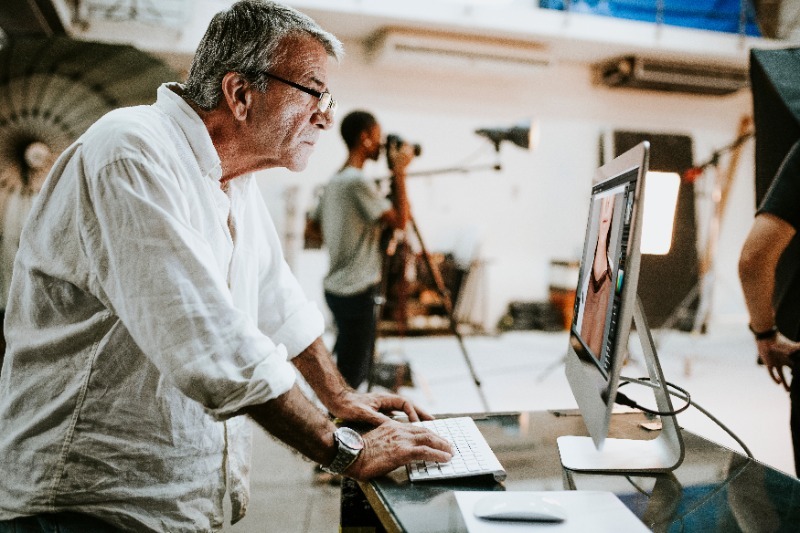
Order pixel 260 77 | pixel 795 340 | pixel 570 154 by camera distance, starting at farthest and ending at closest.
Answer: pixel 570 154
pixel 795 340
pixel 260 77

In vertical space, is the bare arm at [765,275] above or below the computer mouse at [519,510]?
above

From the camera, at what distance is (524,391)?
12.4ft

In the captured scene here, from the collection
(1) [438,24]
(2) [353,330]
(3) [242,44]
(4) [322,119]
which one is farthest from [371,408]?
(1) [438,24]

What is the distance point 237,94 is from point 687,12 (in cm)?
644

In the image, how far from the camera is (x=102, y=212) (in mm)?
749

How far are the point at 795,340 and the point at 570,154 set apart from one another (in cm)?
517

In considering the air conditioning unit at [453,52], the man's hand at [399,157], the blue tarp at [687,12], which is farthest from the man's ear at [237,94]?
the blue tarp at [687,12]

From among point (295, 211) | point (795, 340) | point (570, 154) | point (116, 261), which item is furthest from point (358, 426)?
point (570, 154)

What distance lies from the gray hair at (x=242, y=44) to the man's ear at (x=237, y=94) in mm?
10

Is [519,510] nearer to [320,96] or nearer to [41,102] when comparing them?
[320,96]

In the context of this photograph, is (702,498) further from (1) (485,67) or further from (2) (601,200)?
(1) (485,67)

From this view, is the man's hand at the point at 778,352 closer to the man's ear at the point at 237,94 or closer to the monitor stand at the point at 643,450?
the monitor stand at the point at 643,450

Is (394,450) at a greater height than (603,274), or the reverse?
(603,274)

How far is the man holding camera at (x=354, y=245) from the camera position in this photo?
266cm
